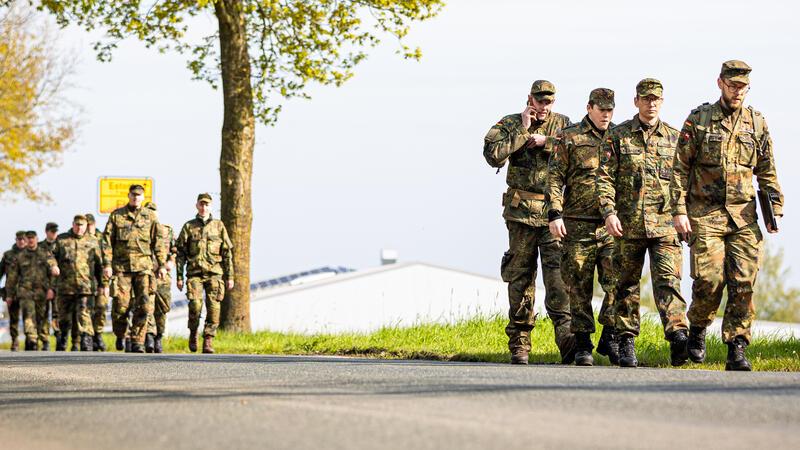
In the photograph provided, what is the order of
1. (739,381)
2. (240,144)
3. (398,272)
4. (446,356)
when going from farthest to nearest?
(398,272), (240,144), (446,356), (739,381)

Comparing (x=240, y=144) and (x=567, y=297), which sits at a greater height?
(x=240, y=144)

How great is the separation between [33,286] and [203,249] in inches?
341

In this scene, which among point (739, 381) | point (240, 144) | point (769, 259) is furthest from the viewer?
point (769, 259)

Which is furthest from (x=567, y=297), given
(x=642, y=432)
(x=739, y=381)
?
(x=642, y=432)

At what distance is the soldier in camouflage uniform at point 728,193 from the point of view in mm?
11062

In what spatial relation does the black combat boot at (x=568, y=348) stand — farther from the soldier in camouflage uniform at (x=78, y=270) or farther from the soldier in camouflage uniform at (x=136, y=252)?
the soldier in camouflage uniform at (x=78, y=270)

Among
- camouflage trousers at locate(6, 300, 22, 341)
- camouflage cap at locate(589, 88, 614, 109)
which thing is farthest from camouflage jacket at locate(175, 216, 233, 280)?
camouflage trousers at locate(6, 300, 22, 341)

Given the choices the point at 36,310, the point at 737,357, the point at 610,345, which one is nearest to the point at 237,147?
the point at 36,310

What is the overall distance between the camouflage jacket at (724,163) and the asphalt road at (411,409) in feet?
Answer: 4.98

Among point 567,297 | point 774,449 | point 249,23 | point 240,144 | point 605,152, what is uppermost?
point 249,23

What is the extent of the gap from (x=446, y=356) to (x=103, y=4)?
1241 cm

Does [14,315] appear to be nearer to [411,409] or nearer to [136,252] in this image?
[136,252]

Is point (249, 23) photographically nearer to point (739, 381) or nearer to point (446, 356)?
point (446, 356)

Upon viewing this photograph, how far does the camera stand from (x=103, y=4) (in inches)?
961
